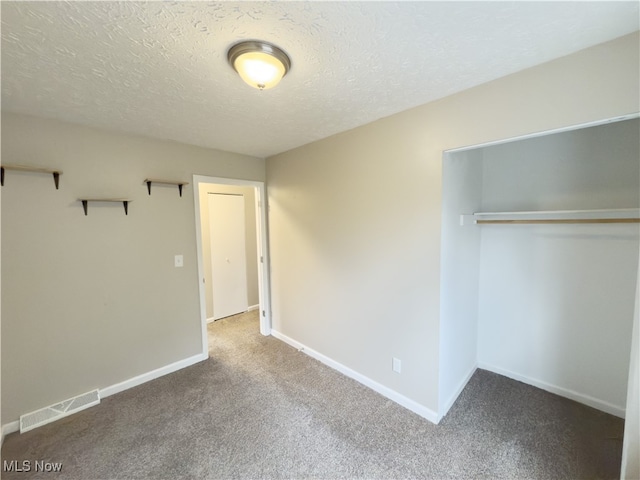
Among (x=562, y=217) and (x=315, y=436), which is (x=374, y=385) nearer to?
(x=315, y=436)

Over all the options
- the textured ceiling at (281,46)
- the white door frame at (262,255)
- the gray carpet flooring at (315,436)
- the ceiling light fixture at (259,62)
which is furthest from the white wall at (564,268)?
the white door frame at (262,255)

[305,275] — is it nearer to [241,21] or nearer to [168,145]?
[168,145]

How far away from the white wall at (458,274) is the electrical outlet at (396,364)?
337 mm

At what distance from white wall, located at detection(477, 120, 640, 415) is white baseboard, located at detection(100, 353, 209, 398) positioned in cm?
317

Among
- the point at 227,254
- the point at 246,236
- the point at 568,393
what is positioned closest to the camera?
the point at 568,393

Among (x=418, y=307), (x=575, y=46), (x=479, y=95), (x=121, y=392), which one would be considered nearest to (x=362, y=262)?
(x=418, y=307)

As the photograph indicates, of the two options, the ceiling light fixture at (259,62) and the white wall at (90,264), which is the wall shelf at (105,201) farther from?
the ceiling light fixture at (259,62)

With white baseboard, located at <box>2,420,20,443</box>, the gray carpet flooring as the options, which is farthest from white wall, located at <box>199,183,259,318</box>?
white baseboard, located at <box>2,420,20,443</box>

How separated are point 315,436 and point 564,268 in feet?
8.12

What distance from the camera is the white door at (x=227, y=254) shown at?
4184 mm

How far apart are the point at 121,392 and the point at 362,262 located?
2.61m

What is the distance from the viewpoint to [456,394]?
2350 mm

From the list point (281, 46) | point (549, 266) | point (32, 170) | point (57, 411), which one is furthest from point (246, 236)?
point (549, 266)

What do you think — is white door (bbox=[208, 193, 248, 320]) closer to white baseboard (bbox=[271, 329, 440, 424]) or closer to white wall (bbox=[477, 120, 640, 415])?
white baseboard (bbox=[271, 329, 440, 424])
